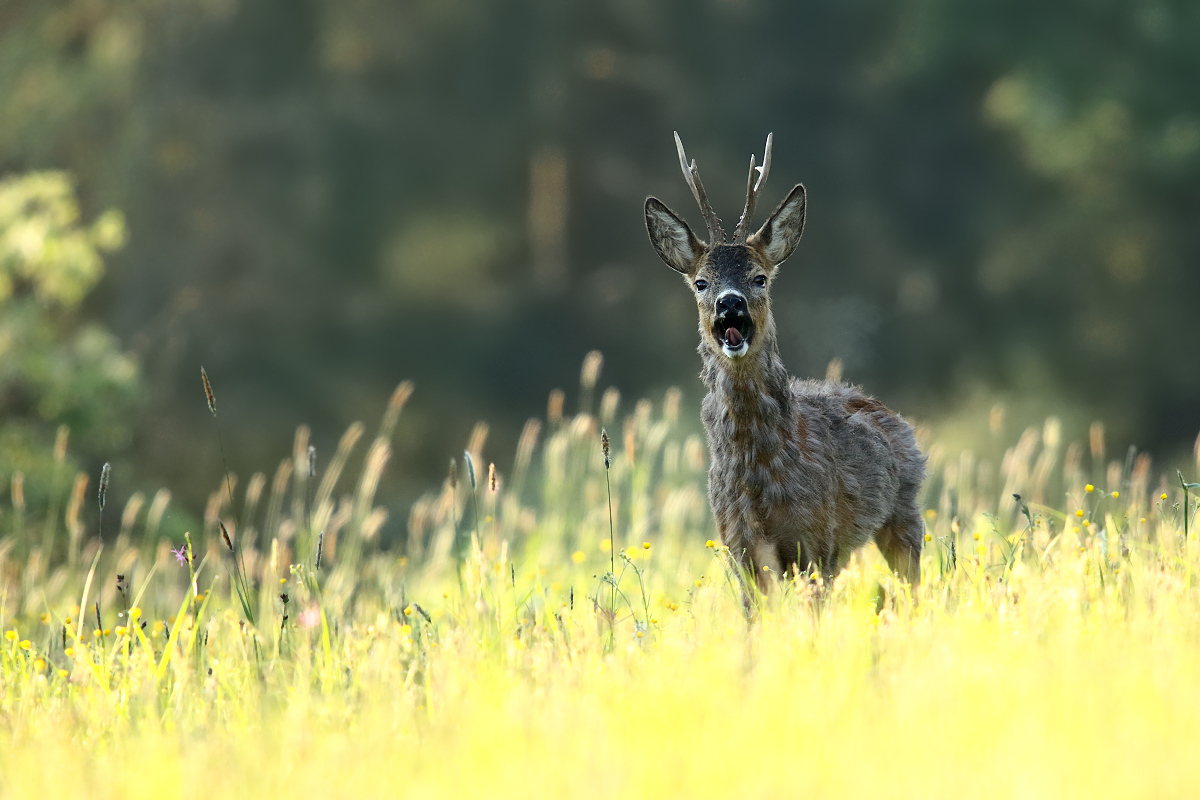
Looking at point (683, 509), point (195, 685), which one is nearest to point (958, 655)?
point (195, 685)

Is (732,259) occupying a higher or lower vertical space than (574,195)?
lower

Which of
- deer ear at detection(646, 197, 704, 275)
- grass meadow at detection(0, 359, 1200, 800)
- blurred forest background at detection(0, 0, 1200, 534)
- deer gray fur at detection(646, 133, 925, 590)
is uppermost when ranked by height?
blurred forest background at detection(0, 0, 1200, 534)

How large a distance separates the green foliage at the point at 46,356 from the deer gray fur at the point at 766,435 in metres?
6.97

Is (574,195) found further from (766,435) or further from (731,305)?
(766,435)

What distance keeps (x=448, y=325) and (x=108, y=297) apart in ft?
15.1

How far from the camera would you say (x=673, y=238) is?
646 cm

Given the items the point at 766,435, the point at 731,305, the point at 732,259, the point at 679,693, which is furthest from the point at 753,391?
the point at 679,693

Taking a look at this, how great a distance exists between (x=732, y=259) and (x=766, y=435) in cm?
84

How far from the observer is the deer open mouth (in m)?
5.82

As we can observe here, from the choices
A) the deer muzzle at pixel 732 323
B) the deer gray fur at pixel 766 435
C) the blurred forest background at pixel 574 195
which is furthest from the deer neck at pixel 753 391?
the blurred forest background at pixel 574 195

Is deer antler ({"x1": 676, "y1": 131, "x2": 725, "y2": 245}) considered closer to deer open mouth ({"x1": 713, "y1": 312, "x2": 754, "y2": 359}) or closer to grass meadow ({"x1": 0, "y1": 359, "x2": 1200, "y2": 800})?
deer open mouth ({"x1": 713, "y1": 312, "x2": 754, "y2": 359})

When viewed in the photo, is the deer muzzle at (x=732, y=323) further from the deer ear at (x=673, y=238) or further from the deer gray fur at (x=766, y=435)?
the deer ear at (x=673, y=238)

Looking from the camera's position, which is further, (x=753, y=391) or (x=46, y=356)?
(x=46, y=356)

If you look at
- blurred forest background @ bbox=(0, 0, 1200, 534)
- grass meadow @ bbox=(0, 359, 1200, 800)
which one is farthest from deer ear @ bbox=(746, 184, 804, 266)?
blurred forest background @ bbox=(0, 0, 1200, 534)
